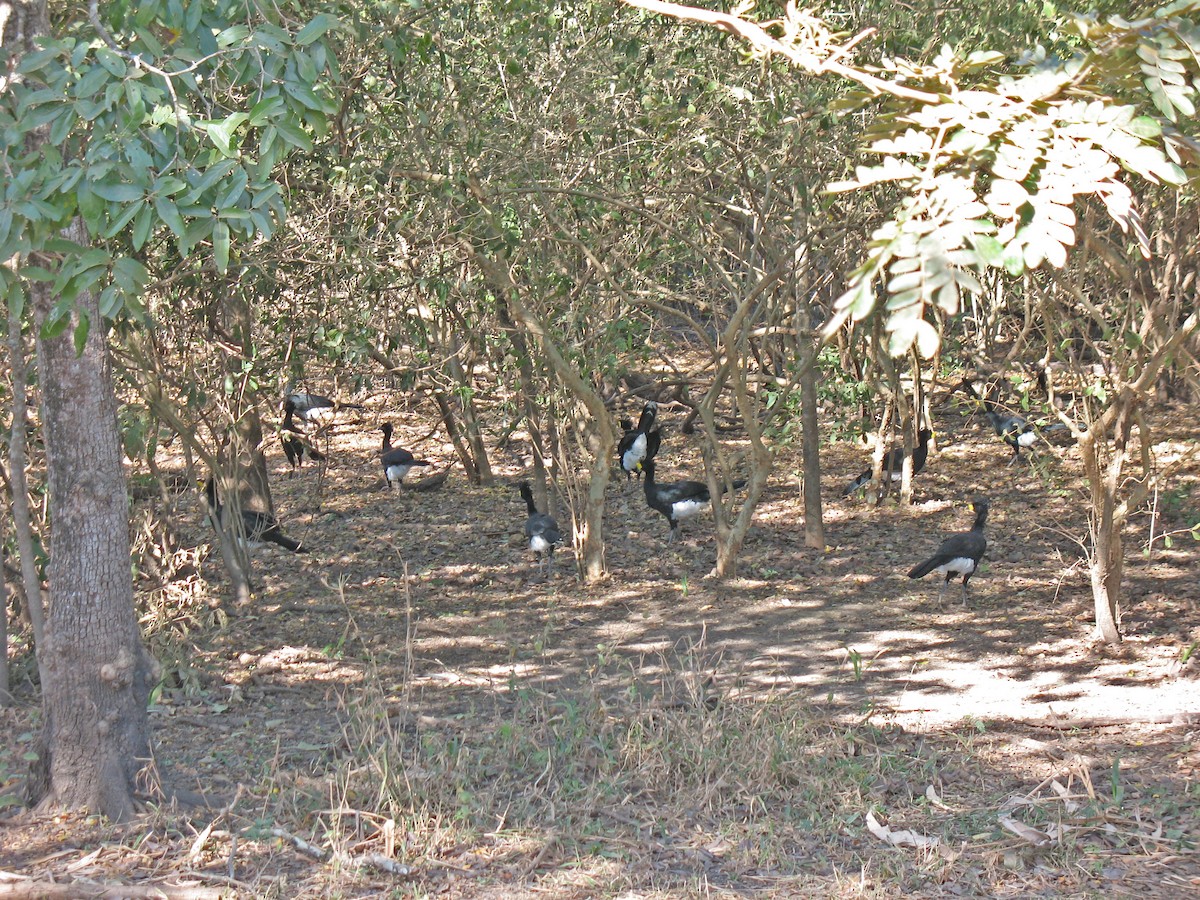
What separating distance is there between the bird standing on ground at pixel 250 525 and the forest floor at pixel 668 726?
299mm

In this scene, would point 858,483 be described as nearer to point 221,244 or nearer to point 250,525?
point 250,525

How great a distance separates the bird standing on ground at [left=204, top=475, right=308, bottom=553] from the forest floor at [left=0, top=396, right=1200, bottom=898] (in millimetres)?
299

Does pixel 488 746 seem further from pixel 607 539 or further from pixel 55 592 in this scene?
Result: pixel 607 539

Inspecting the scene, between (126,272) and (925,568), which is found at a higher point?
(126,272)

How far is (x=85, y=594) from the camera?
16.2ft

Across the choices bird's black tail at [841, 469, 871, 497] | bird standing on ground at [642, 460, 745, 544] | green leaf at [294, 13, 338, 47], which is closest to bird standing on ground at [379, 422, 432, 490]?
bird standing on ground at [642, 460, 745, 544]

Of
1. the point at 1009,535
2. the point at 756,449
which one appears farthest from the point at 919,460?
the point at 756,449

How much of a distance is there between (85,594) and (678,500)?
6.79 meters

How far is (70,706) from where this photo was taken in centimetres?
499

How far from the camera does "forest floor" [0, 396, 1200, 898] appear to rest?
4.90m

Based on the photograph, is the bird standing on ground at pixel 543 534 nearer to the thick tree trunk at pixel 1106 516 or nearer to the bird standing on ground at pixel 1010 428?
the thick tree trunk at pixel 1106 516

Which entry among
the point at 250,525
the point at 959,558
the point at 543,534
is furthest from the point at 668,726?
the point at 250,525

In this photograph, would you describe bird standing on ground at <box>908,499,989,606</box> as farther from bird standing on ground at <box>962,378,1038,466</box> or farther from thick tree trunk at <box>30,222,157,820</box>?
thick tree trunk at <box>30,222,157,820</box>

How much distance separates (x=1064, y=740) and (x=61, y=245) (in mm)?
5540
